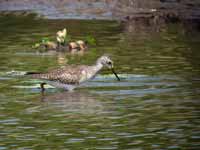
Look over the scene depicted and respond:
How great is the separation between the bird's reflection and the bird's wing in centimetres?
27

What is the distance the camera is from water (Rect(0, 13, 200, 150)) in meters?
14.6

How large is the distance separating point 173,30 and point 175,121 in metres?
13.7

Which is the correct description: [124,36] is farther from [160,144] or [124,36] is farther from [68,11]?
[160,144]

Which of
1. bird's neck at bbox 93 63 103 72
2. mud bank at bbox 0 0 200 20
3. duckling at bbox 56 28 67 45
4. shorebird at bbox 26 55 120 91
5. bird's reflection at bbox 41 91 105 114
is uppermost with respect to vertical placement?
mud bank at bbox 0 0 200 20

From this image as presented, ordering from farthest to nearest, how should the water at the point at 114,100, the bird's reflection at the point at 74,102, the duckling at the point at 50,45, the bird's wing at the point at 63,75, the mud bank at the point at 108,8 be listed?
the mud bank at the point at 108,8 < the duckling at the point at 50,45 < the bird's wing at the point at 63,75 < the bird's reflection at the point at 74,102 < the water at the point at 114,100

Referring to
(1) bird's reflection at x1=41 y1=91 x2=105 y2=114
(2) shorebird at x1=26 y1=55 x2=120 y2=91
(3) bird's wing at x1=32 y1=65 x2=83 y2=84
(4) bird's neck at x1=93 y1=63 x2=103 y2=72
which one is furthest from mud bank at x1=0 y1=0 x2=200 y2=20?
(1) bird's reflection at x1=41 y1=91 x2=105 y2=114

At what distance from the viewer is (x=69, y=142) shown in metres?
14.4

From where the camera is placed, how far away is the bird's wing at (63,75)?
1943 cm

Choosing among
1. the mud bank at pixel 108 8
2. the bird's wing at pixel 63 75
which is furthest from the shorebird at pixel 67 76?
the mud bank at pixel 108 8

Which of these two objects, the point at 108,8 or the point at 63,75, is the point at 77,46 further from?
the point at 108,8

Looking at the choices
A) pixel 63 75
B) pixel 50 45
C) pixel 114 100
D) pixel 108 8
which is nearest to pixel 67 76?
pixel 63 75

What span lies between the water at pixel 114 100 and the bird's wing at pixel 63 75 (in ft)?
0.96

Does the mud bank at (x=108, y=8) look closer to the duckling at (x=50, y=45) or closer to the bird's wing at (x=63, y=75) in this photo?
the duckling at (x=50, y=45)

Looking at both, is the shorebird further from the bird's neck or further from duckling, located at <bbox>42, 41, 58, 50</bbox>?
duckling, located at <bbox>42, 41, 58, 50</bbox>
